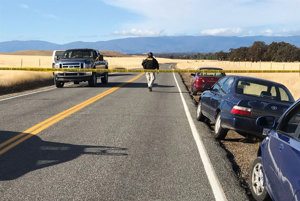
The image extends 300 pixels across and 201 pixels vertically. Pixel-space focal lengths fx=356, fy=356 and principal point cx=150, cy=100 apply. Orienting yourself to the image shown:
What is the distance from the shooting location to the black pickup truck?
66.0 feet

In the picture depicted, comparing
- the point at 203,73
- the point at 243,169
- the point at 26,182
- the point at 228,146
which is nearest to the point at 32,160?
the point at 26,182

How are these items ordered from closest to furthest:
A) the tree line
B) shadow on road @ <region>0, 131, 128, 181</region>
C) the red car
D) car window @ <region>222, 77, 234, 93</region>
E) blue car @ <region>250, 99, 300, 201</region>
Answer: blue car @ <region>250, 99, 300, 201</region>
shadow on road @ <region>0, 131, 128, 181</region>
car window @ <region>222, 77, 234, 93</region>
the red car
the tree line

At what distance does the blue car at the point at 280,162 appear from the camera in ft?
9.70

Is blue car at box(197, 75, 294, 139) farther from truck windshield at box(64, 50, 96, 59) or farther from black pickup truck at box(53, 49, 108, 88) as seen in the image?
truck windshield at box(64, 50, 96, 59)

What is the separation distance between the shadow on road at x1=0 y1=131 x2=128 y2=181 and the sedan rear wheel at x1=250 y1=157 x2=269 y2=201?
246 centimetres

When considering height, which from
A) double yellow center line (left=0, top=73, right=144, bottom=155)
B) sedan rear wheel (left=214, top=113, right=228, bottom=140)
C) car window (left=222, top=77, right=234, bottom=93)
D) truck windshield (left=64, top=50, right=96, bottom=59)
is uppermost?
truck windshield (left=64, top=50, right=96, bottom=59)

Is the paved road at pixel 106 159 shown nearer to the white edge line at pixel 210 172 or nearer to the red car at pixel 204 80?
the white edge line at pixel 210 172

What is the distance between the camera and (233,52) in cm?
13412

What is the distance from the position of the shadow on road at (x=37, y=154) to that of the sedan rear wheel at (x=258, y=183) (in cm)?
246

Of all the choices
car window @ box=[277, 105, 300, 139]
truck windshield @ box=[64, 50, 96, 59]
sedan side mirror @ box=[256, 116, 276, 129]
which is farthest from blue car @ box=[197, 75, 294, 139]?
truck windshield @ box=[64, 50, 96, 59]

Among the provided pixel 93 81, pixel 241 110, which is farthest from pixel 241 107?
pixel 93 81

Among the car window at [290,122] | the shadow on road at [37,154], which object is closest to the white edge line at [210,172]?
the car window at [290,122]

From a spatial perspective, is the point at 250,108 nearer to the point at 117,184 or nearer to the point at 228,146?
the point at 228,146

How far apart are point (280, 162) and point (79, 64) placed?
17699 millimetres
